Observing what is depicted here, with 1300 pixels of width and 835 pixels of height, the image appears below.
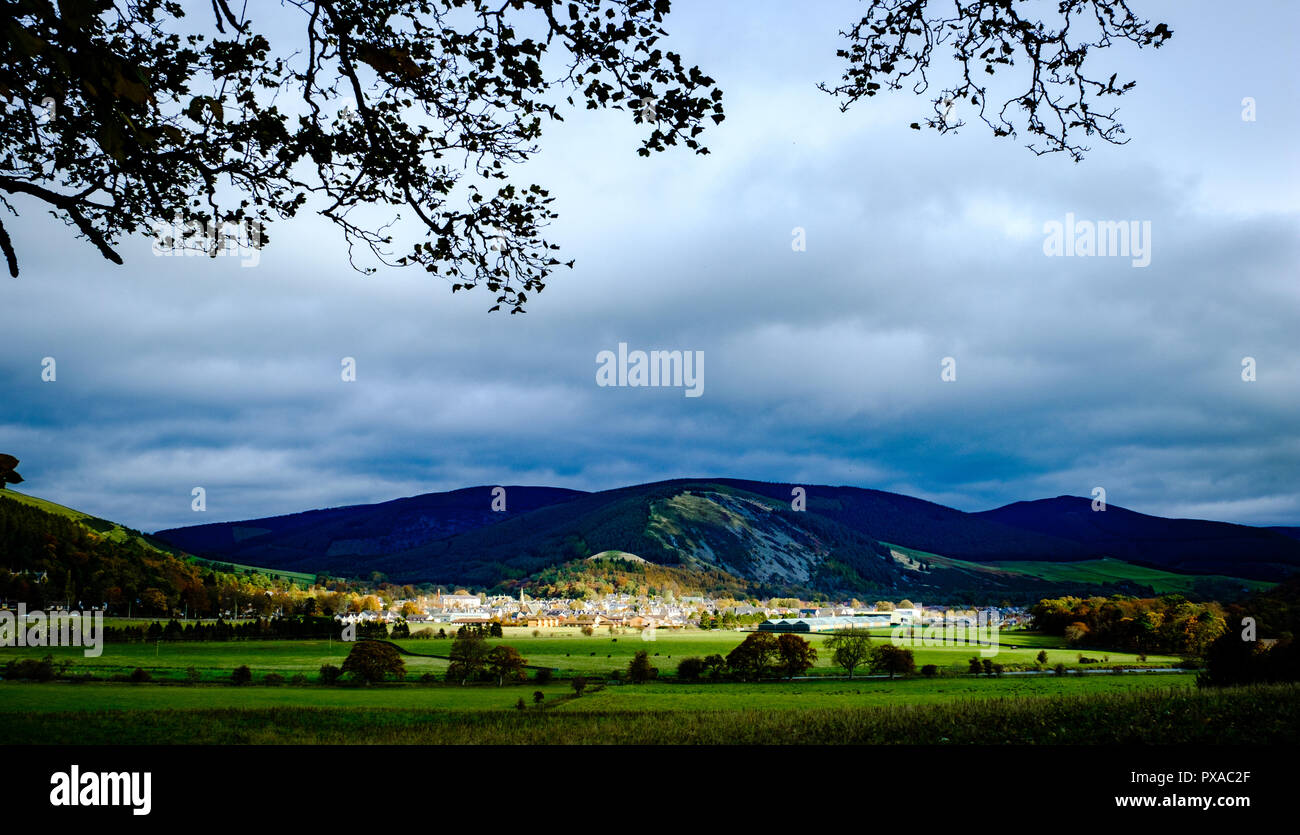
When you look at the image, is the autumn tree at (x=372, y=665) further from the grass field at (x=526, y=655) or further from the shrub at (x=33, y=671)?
the shrub at (x=33, y=671)

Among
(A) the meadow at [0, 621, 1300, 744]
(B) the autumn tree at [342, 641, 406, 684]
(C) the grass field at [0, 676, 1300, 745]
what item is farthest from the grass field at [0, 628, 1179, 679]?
(C) the grass field at [0, 676, 1300, 745]

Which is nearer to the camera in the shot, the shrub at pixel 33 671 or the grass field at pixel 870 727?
the grass field at pixel 870 727

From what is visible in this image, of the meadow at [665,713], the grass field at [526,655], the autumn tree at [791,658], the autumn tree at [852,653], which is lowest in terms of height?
the grass field at [526,655]

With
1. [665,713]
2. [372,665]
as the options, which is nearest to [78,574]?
[372,665]

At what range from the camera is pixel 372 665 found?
55281 millimetres

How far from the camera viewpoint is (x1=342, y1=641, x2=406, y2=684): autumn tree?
5503 centimetres

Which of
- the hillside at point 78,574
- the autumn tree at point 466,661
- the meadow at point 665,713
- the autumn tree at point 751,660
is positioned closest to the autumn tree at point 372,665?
the meadow at point 665,713

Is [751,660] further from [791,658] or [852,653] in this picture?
[852,653]

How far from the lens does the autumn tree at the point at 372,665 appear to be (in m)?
55.0

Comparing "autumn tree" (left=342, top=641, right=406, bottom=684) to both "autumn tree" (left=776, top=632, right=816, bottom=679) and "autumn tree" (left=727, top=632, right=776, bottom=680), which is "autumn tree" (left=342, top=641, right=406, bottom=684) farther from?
"autumn tree" (left=776, top=632, right=816, bottom=679)

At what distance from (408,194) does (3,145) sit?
7.56 meters

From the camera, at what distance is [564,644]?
95.2 meters
